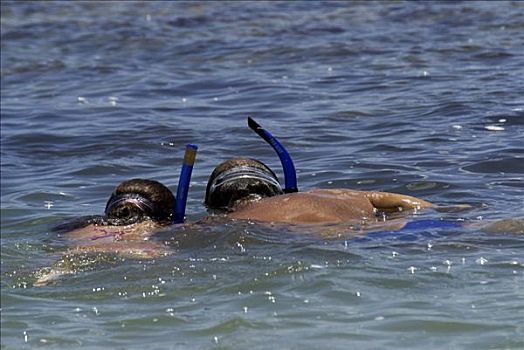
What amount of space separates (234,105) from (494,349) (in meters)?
7.22

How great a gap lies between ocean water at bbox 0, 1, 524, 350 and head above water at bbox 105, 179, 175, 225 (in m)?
0.35

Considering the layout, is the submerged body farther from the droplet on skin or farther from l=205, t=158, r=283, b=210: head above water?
the droplet on skin

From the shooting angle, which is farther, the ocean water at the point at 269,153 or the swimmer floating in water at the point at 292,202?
the swimmer floating in water at the point at 292,202

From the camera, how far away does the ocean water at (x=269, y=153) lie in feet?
17.7

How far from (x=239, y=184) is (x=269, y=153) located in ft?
8.70

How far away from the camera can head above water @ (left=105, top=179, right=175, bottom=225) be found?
7160 mm

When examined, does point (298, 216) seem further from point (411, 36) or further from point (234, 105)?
point (411, 36)

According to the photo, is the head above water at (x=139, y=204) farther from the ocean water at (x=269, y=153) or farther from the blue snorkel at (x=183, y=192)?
the ocean water at (x=269, y=153)

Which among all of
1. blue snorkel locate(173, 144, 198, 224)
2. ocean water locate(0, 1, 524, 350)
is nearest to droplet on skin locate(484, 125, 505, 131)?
ocean water locate(0, 1, 524, 350)

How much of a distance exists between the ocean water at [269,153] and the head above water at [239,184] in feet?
1.42

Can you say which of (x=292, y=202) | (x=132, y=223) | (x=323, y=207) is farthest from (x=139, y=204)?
(x=323, y=207)

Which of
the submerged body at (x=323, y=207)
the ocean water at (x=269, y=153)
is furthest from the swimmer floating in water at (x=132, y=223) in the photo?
the submerged body at (x=323, y=207)

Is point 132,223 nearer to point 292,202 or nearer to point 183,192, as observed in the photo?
point 183,192

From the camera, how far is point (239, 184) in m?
7.36
